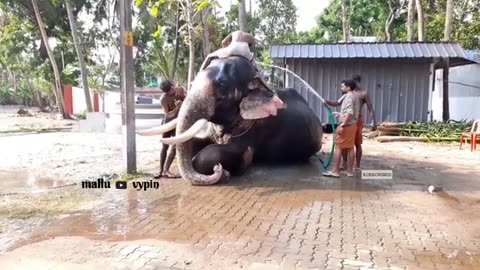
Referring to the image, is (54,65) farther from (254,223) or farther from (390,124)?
(254,223)

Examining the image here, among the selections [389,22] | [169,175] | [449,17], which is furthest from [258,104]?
[389,22]

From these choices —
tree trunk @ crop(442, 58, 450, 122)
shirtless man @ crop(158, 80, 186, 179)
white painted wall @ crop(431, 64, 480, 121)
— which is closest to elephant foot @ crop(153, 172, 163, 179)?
shirtless man @ crop(158, 80, 186, 179)

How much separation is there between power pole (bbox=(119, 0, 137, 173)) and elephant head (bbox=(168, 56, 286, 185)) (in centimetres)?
116

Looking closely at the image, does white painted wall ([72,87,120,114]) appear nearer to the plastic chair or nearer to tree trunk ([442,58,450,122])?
tree trunk ([442,58,450,122])

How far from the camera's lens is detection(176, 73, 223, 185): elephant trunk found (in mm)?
7012

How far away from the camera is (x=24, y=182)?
7.78 m

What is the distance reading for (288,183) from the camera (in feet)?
24.3

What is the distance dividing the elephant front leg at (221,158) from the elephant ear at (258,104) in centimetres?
54

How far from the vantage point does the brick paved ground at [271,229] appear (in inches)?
158

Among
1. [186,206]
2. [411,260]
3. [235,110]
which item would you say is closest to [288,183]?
[235,110]

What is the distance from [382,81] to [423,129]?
197cm

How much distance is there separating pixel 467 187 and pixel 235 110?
144 inches

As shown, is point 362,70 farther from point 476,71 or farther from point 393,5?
point 393,5

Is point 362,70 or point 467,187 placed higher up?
point 362,70
